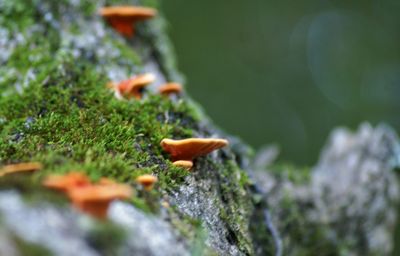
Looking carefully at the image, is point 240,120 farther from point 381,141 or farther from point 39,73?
point 39,73

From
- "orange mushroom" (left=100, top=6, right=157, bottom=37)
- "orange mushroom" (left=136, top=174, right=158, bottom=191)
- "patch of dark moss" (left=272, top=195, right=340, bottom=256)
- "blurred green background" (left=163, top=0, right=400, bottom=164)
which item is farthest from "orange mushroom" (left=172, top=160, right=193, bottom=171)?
"blurred green background" (left=163, top=0, right=400, bottom=164)

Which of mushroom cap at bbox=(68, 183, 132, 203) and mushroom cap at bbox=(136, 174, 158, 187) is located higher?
mushroom cap at bbox=(68, 183, 132, 203)

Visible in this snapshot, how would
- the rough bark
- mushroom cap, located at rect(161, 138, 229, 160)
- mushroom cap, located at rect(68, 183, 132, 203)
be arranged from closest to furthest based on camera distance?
1. mushroom cap, located at rect(68, 183, 132, 203)
2. the rough bark
3. mushroom cap, located at rect(161, 138, 229, 160)

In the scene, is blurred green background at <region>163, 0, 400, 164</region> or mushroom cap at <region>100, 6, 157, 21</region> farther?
blurred green background at <region>163, 0, 400, 164</region>

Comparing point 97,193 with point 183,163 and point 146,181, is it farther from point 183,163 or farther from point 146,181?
point 183,163

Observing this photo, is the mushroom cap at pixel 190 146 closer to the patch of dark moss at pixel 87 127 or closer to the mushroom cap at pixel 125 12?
the patch of dark moss at pixel 87 127

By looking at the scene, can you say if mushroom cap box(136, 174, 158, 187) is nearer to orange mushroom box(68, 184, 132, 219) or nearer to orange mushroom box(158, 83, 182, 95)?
orange mushroom box(68, 184, 132, 219)

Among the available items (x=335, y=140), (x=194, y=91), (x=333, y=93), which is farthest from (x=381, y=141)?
(x=333, y=93)

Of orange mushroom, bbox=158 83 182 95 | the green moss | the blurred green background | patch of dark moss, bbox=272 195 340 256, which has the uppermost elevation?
orange mushroom, bbox=158 83 182 95

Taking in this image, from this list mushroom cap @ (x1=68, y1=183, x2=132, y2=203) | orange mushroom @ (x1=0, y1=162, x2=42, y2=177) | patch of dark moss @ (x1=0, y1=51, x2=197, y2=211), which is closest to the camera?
mushroom cap @ (x1=68, y1=183, x2=132, y2=203)
